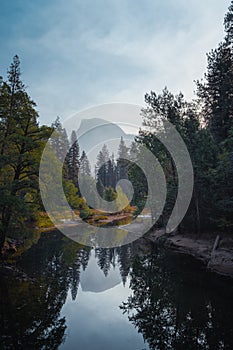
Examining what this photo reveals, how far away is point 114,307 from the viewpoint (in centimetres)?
1146

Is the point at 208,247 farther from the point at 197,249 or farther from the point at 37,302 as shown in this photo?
the point at 37,302

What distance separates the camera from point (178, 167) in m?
23.1

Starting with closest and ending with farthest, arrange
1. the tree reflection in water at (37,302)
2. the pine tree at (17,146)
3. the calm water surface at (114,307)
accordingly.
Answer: the tree reflection in water at (37,302)
the calm water surface at (114,307)
the pine tree at (17,146)

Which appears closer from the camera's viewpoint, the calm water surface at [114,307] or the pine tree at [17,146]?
the calm water surface at [114,307]

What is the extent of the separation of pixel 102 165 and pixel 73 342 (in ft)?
309

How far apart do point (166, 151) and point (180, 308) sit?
17660 millimetres

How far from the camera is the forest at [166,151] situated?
15.3 meters

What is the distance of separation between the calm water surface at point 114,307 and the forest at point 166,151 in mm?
4437

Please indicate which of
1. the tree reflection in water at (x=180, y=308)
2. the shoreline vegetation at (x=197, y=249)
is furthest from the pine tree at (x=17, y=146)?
the tree reflection in water at (x=180, y=308)

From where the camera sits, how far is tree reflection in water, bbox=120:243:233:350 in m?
8.16

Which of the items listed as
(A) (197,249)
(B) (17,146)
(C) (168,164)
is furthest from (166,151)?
(B) (17,146)

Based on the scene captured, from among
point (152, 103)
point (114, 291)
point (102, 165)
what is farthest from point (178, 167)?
point (102, 165)

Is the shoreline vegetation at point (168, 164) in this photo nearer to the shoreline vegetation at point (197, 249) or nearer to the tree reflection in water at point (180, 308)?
the shoreline vegetation at point (197, 249)

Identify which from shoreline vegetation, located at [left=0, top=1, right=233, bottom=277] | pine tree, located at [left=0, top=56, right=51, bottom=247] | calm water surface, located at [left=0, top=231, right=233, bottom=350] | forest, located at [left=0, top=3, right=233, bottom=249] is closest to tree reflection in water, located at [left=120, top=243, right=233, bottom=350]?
calm water surface, located at [left=0, top=231, right=233, bottom=350]
